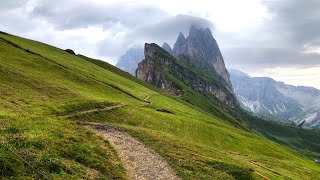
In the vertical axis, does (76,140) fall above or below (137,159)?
above

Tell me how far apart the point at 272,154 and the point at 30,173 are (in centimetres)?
8390

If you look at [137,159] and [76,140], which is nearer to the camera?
[76,140]

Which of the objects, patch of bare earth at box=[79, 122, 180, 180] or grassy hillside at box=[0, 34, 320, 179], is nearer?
grassy hillside at box=[0, 34, 320, 179]

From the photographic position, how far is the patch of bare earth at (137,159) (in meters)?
37.3

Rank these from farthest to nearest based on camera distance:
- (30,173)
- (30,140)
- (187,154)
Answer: (187,154)
(30,140)
(30,173)

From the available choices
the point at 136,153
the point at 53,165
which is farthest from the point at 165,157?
the point at 53,165

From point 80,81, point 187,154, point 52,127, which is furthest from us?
point 80,81

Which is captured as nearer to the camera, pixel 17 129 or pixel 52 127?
pixel 17 129

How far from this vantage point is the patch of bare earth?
3733cm

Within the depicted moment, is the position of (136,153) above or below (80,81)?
below

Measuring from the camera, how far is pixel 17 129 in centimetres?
3509

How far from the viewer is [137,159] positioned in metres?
41.3

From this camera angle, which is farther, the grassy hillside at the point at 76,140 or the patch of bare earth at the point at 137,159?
the patch of bare earth at the point at 137,159

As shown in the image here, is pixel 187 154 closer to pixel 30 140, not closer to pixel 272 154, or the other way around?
pixel 30 140
